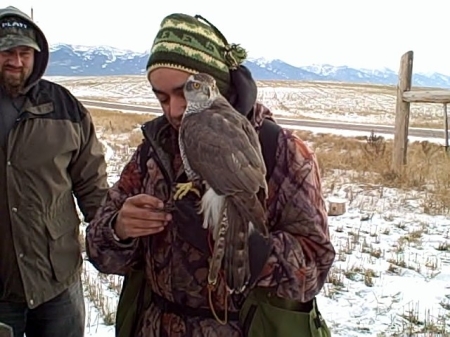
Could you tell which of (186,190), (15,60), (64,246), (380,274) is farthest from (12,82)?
(380,274)

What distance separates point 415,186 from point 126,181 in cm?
723

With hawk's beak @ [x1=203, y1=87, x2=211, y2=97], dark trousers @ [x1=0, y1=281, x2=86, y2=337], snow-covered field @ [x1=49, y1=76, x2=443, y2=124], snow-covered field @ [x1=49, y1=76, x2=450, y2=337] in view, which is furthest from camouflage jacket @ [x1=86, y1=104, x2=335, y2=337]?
snow-covered field @ [x1=49, y1=76, x2=443, y2=124]

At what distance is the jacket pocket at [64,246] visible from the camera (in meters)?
2.92

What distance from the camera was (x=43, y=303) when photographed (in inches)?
115

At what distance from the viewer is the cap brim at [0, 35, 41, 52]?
2855 millimetres

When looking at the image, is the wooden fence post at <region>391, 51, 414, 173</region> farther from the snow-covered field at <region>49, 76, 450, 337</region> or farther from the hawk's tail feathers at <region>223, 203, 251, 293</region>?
the hawk's tail feathers at <region>223, 203, 251, 293</region>

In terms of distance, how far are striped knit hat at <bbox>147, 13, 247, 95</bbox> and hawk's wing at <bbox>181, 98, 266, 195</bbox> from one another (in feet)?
0.69

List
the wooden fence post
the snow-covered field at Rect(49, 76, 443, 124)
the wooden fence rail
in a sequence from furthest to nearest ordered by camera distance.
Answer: the snow-covered field at Rect(49, 76, 443, 124) → the wooden fence post → the wooden fence rail

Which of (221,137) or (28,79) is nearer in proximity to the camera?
(221,137)

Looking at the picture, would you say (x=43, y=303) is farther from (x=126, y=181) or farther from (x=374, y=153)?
(x=374, y=153)

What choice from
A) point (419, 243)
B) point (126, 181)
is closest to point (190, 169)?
point (126, 181)

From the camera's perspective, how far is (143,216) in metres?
1.83

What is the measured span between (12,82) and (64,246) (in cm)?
87

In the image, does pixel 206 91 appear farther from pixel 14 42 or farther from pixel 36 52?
pixel 36 52
